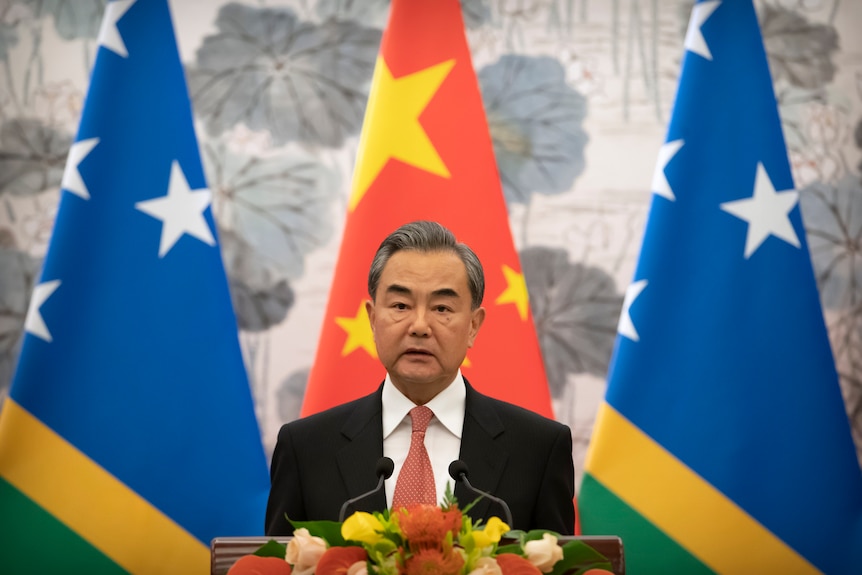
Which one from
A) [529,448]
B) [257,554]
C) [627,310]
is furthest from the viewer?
[627,310]

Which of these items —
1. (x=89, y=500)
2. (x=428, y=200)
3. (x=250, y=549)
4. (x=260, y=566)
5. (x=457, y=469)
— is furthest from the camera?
(x=428, y=200)

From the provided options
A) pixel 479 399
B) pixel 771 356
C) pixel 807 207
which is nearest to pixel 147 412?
pixel 479 399

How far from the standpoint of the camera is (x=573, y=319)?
113 inches

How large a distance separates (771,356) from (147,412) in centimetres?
185

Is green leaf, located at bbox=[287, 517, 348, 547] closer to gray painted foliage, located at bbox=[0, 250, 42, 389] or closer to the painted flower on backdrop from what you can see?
the painted flower on backdrop

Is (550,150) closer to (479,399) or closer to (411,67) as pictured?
(411,67)

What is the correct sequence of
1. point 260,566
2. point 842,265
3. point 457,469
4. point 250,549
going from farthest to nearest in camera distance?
point 842,265 < point 457,469 < point 250,549 < point 260,566

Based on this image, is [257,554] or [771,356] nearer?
[257,554]

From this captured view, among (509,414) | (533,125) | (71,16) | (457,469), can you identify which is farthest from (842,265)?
(71,16)

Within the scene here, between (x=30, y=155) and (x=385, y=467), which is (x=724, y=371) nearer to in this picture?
(x=385, y=467)

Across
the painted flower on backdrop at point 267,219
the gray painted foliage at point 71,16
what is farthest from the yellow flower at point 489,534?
the gray painted foliage at point 71,16

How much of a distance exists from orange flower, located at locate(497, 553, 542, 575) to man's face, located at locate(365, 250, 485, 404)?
703 millimetres

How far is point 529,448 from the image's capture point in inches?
68.5

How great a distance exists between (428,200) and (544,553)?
68.3 inches
